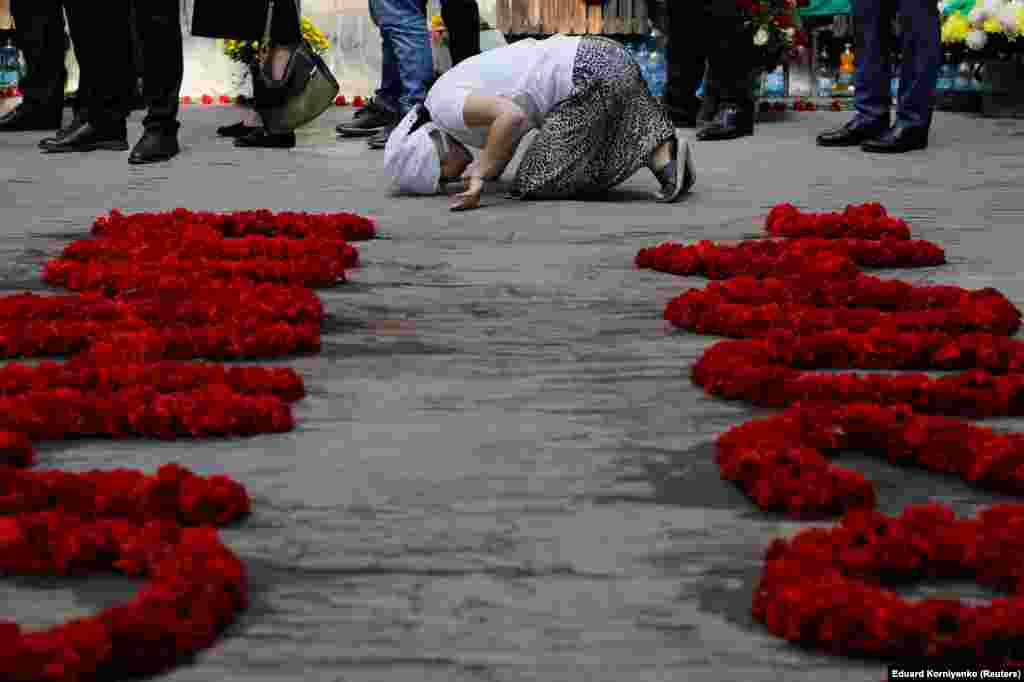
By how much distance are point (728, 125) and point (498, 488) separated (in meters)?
6.68

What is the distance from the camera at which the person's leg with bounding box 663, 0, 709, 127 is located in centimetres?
873

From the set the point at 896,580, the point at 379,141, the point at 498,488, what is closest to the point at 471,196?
the point at 379,141

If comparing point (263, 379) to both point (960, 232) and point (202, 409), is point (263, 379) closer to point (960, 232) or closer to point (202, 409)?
point (202, 409)

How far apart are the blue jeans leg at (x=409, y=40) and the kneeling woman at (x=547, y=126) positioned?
163 cm

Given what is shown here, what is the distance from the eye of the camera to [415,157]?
566 cm

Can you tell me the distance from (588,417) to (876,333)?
0.75 metres

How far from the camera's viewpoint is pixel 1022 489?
2070 millimetres

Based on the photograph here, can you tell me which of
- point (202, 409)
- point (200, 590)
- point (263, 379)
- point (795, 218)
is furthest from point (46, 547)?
point (795, 218)

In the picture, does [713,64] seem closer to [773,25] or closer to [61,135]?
[773,25]

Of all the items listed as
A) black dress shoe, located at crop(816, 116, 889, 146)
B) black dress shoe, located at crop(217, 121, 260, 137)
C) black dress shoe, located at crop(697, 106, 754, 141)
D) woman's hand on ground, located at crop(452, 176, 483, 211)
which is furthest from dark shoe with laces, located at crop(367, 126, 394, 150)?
woman's hand on ground, located at crop(452, 176, 483, 211)

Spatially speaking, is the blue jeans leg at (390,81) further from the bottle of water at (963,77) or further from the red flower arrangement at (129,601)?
the red flower arrangement at (129,601)

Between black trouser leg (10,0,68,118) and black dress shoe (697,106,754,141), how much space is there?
3.53 m

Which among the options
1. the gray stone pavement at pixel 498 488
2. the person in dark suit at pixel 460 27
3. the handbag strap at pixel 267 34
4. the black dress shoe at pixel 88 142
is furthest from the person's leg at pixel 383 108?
the gray stone pavement at pixel 498 488

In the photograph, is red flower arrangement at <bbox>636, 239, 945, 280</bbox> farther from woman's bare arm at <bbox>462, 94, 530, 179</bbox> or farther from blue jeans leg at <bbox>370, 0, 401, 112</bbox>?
blue jeans leg at <bbox>370, 0, 401, 112</bbox>
